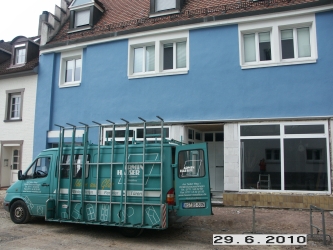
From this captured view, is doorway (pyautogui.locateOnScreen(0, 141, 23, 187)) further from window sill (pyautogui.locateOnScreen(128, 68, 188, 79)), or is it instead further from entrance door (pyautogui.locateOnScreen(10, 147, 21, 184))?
window sill (pyautogui.locateOnScreen(128, 68, 188, 79))

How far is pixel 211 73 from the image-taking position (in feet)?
42.0

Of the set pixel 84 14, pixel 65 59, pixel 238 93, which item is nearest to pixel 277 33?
pixel 238 93

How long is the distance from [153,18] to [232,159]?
23.3 feet

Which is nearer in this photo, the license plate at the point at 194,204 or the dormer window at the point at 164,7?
the license plate at the point at 194,204

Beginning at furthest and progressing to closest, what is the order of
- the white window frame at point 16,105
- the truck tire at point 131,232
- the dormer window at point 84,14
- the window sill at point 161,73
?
the white window frame at point 16,105 < the dormer window at point 84,14 < the window sill at point 161,73 < the truck tire at point 131,232

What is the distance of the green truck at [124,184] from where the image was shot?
7.38 metres

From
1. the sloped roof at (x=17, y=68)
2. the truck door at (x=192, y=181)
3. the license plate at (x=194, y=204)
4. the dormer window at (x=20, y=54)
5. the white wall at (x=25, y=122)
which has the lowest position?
the license plate at (x=194, y=204)

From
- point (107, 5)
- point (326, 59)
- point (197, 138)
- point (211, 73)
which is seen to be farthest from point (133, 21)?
point (326, 59)

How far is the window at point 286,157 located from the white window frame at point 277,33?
7.38 feet

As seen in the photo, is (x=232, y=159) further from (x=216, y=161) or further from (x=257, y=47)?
(x=257, y=47)

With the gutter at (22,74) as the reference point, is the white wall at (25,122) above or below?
below

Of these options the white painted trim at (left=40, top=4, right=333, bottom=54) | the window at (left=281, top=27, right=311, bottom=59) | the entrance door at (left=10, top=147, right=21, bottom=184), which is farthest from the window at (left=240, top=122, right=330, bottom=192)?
the entrance door at (left=10, top=147, right=21, bottom=184)

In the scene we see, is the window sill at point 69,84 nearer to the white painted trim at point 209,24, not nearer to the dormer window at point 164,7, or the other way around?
the white painted trim at point 209,24

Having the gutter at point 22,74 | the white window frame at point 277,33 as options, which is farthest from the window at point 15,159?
the white window frame at point 277,33
